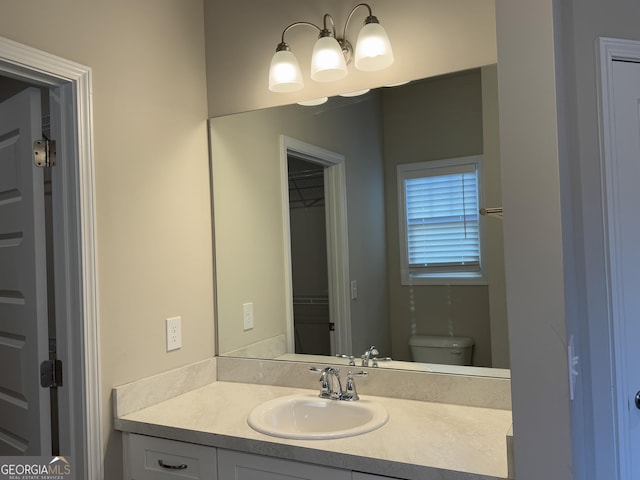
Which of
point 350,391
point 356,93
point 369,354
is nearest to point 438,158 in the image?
point 356,93

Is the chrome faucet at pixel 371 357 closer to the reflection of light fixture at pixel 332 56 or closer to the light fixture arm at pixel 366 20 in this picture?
the reflection of light fixture at pixel 332 56

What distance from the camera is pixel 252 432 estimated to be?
1612mm

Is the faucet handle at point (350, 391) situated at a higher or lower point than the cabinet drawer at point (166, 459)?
higher

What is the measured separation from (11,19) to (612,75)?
1906mm

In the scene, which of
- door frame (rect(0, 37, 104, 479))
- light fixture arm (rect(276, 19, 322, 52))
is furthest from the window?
door frame (rect(0, 37, 104, 479))

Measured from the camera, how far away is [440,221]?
1907 mm

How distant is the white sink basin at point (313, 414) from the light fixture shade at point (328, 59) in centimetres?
122

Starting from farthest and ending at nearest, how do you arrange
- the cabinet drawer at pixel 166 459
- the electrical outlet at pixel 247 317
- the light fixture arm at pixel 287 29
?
the electrical outlet at pixel 247 317 < the light fixture arm at pixel 287 29 < the cabinet drawer at pixel 166 459

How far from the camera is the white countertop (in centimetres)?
135

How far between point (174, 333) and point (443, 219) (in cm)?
113

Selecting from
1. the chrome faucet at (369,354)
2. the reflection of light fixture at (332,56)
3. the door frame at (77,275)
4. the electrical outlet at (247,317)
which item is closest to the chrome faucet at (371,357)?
the chrome faucet at (369,354)

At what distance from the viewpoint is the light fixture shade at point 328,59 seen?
198 centimetres

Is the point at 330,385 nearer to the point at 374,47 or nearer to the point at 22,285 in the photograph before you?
the point at 22,285

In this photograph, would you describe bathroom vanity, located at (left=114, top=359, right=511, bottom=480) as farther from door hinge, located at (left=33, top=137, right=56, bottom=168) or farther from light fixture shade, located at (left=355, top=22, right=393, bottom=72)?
light fixture shade, located at (left=355, top=22, right=393, bottom=72)
